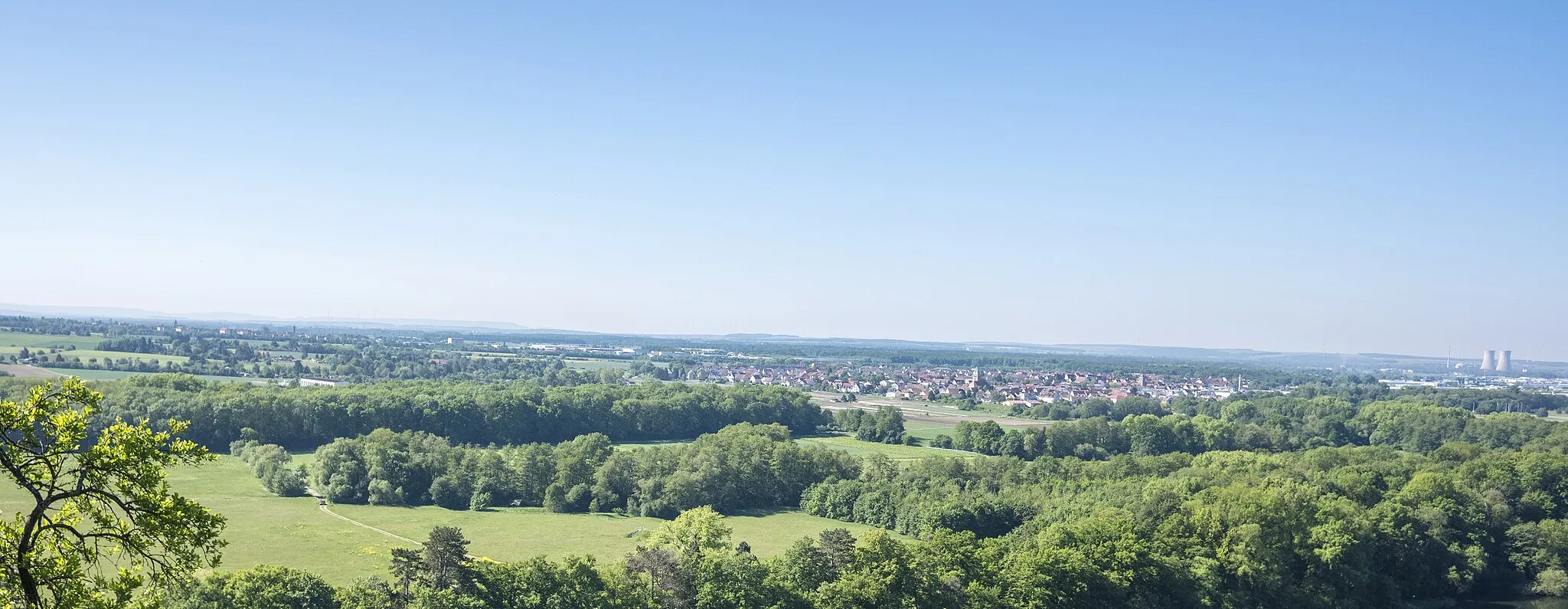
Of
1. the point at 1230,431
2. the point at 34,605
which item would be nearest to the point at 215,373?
the point at 1230,431

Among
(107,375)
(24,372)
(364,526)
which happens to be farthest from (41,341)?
(364,526)

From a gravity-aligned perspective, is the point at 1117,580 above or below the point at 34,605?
below

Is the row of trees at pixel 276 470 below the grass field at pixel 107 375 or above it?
below

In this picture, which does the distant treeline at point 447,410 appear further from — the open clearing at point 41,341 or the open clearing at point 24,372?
the open clearing at point 41,341

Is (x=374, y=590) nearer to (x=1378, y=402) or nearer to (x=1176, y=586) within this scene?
(x=1176, y=586)

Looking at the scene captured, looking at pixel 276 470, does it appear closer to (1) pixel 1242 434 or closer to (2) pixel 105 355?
(1) pixel 1242 434

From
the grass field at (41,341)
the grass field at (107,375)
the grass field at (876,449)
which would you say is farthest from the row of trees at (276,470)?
the grass field at (41,341)

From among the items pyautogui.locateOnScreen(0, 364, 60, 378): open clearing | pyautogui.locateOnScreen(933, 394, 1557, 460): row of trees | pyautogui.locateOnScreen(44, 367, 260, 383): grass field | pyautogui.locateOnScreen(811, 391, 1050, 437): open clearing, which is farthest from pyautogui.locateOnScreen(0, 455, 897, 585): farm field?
pyautogui.locateOnScreen(44, 367, 260, 383): grass field
